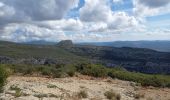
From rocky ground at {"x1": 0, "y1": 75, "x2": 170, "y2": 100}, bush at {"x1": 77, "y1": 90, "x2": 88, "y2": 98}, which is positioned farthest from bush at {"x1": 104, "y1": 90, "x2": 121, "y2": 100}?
bush at {"x1": 77, "y1": 90, "x2": 88, "y2": 98}

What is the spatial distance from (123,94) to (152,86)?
6178 millimetres

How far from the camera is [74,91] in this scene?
74.2ft

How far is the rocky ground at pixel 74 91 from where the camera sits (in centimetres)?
1944

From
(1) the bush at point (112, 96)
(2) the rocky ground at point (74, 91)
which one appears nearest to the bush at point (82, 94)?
(2) the rocky ground at point (74, 91)

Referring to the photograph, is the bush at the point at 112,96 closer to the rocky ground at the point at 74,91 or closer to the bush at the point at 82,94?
the rocky ground at the point at 74,91

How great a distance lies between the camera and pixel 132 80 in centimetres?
3225

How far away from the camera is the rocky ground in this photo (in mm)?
19438

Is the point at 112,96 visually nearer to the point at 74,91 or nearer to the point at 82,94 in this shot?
the point at 82,94

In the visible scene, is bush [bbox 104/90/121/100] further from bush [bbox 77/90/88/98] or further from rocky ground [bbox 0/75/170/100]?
bush [bbox 77/90/88/98]

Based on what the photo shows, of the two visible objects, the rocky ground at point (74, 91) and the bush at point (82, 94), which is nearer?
the rocky ground at point (74, 91)

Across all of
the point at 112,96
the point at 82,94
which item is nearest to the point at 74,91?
the point at 82,94

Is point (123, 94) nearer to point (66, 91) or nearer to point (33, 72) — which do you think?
point (66, 91)

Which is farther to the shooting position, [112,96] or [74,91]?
[74,91]

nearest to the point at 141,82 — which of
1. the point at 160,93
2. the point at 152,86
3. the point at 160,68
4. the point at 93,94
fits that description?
the point at 152,86
